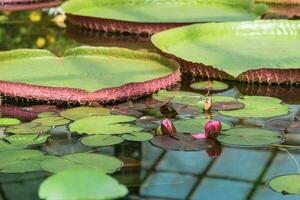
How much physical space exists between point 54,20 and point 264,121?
2710 millimetres

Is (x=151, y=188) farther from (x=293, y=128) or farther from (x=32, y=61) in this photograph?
(x=32, y=61)

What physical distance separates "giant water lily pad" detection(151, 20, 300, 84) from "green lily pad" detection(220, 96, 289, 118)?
0.24 m

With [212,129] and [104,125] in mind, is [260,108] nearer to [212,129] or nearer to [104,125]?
[212,129]

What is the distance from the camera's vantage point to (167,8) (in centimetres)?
474

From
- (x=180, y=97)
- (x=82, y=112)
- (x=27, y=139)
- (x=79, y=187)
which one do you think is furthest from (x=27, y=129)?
→ (x=79, y=187)

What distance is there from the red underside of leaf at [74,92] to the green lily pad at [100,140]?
0.36m

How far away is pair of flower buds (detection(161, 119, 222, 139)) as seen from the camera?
82.5 inches

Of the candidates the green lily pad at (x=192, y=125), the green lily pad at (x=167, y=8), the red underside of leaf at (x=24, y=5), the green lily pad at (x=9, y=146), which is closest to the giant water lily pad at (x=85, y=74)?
the green lily pad at (x=192, y=125)

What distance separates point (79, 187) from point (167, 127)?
100 cm

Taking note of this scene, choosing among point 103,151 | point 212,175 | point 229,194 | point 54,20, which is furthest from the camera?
point 54,20

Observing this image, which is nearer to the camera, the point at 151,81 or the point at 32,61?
the point at 151,81

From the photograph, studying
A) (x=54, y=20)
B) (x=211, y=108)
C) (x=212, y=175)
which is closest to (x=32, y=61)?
(x=211, y=108)

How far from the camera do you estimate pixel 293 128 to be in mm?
2254

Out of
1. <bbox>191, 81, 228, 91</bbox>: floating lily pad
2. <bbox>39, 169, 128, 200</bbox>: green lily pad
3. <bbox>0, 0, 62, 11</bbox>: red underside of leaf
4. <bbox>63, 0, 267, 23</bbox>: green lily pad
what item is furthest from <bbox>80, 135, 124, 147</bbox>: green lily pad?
<bbox>0, 0, 62, 11</bbox>: red underside of leaf
